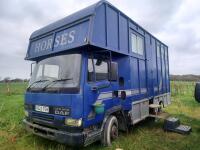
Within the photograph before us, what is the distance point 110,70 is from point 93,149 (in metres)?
2.07

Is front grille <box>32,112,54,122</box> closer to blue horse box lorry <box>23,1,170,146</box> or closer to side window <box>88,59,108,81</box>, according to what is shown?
blue horse box lorry <box>23,1,170,146</box>

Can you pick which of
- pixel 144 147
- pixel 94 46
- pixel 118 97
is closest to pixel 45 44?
pixel 94 46

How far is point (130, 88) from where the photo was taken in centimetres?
689

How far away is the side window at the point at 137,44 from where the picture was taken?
24.3ft

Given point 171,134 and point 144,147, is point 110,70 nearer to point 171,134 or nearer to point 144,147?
point 144,147

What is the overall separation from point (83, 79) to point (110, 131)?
181 centimetres

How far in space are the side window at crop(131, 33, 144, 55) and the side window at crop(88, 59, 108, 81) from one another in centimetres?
192

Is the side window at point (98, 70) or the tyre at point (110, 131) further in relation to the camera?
the tyre at point (110, 131)

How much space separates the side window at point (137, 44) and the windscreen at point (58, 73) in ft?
9.27

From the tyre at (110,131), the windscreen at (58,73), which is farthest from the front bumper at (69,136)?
the windscreen at (58,73)

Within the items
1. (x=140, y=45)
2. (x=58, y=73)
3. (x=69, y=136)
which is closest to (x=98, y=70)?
(x=58, y=73)

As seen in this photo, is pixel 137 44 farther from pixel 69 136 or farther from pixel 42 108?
pixel 69 136

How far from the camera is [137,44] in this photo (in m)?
7.79

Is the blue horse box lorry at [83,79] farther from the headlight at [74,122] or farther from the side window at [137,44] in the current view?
the side window at [137,44]
